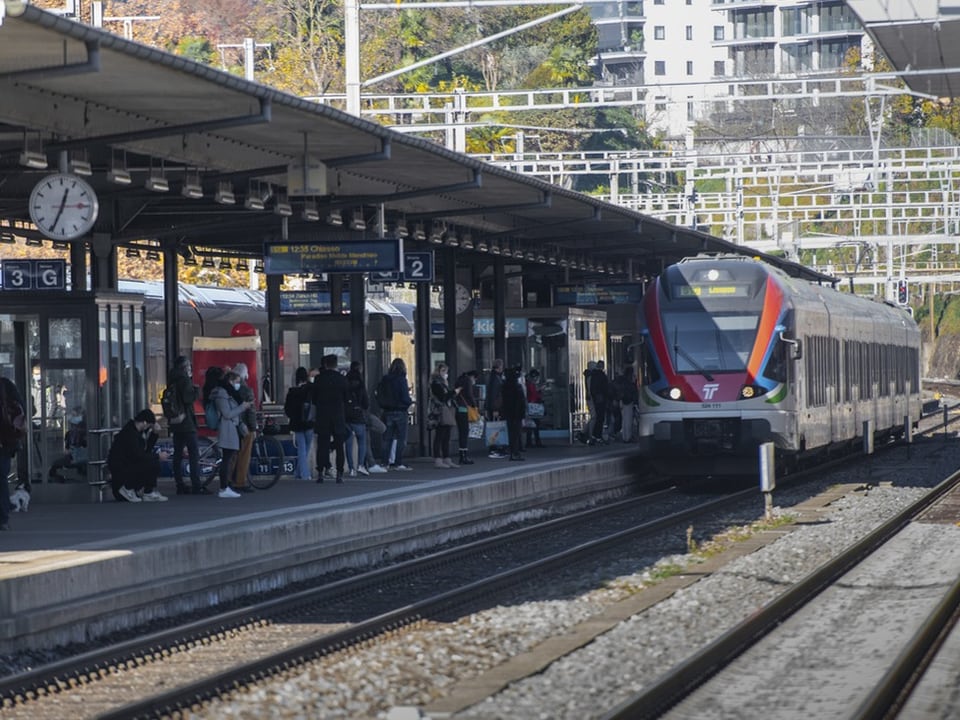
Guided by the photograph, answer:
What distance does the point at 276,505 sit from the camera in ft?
64.8

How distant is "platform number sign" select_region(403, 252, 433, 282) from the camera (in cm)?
2644

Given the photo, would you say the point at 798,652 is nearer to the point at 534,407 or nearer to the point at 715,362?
the point at 715,362

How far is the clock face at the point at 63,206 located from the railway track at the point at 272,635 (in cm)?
430

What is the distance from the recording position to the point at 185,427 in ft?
69.5

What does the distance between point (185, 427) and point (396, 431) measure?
215 inches

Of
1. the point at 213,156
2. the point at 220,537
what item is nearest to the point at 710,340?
the point at 213,156

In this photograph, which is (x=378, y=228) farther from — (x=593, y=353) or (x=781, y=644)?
(x=781, y=644)

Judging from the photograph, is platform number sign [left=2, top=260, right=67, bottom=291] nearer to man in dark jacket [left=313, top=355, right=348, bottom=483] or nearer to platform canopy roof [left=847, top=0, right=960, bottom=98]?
man in dark jacket [left=313, top=355, right=348, bottom=483]

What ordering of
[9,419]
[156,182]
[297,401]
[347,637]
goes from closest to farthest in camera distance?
[347,637], [9,419], [156,182], [297,401]

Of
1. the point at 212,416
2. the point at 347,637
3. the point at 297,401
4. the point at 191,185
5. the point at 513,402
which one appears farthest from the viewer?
the point at 513,402

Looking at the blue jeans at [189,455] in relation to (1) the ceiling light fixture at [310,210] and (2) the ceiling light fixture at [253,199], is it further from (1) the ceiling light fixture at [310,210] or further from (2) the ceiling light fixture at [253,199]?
(1) the ceiling light fixture at [310,210]

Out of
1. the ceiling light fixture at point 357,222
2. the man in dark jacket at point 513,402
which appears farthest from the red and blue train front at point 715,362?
the ceiling light fixture at point 357,222

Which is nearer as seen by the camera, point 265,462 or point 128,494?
point 128,494

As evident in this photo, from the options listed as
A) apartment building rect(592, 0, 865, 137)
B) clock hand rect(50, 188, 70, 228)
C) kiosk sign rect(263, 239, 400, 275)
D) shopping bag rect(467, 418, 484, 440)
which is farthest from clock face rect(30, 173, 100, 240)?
apartment building rect(592, 0, 865, 137)
